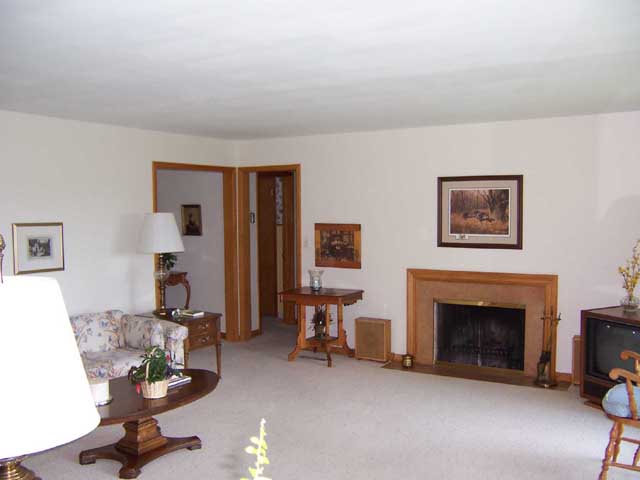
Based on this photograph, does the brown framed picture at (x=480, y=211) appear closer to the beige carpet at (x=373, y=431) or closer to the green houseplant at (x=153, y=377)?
the beige carpet at (x=373, y=431)

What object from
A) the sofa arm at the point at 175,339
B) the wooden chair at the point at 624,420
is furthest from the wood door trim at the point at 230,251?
the wooden chair at the point at 624,420

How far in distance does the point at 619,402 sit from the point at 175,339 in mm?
3570

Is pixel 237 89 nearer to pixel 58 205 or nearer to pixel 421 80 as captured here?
pixel 421 80

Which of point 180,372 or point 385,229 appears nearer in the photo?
point 180,372

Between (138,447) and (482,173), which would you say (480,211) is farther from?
(138,447)

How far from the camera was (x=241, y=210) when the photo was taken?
766cm

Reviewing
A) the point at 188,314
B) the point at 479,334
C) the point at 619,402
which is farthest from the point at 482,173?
the point at 188,314

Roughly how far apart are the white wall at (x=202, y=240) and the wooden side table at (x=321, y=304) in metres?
1.37

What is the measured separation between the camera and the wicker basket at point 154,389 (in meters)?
4.04

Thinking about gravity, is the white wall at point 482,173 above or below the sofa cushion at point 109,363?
above

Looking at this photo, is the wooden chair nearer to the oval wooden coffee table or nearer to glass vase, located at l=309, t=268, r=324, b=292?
the oval wooden coffee table

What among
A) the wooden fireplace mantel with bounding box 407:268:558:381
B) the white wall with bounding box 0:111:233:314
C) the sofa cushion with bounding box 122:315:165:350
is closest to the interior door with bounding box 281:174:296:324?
the white wall with bounding box 0:111:233:314

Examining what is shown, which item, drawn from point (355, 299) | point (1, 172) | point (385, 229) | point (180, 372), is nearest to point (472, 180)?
point (385, 229)

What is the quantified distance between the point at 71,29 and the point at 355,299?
446cm
